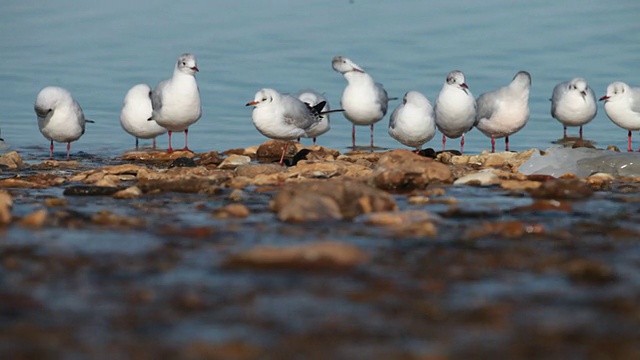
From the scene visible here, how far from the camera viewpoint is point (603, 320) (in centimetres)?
391

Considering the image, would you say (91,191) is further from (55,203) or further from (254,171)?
(254,171)

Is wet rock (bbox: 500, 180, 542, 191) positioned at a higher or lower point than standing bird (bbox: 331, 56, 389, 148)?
lower

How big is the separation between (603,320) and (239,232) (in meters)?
2.21

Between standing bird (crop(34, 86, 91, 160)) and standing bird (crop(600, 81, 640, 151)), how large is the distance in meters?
6.20

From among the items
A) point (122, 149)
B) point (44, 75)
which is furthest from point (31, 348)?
point (44, 75)

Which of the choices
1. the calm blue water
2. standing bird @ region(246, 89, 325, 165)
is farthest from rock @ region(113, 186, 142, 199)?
Answer: the calm blue water

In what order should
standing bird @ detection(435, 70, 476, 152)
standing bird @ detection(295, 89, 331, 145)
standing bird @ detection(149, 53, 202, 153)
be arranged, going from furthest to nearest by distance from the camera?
standing bird @ detection(295, 89, 331, 145) < standing bird @ detection(149, 53, 202, 153) < standing bird @ detection(435, 70, 476, 152)

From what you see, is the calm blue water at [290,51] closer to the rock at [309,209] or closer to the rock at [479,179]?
the rock at [479,179]

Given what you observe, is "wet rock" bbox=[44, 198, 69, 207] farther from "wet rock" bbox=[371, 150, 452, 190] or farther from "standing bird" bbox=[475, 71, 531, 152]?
"standing bird" bbox=[475, 71, 531, 152]

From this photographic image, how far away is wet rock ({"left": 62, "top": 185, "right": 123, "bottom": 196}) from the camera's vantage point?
23.7ft

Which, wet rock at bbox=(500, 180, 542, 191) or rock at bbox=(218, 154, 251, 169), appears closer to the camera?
wet rock at bbox=(500, 180, 542, 191)

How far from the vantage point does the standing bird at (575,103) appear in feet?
44.9

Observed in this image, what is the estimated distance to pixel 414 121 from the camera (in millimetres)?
11297

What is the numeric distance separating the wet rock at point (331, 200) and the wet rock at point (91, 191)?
138 centimetres
